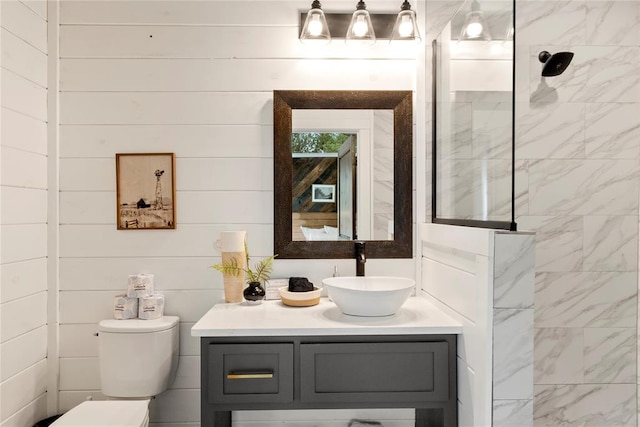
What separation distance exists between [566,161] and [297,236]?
1.33 metres

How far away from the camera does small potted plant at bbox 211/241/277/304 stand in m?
1.99

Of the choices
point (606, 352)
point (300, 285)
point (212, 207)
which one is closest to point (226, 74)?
point (212, 207)

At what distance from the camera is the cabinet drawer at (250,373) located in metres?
1.62

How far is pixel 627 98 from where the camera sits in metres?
2.04

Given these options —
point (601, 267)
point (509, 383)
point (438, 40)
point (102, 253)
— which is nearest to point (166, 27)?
point (102, 253)

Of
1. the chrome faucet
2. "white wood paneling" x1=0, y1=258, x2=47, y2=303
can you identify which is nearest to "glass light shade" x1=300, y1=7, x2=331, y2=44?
the chrome faucet

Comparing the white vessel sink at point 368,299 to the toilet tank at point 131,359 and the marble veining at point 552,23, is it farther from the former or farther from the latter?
the marble veining at point 552,23

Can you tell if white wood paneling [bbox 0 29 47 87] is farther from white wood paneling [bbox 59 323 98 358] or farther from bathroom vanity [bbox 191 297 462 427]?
bathroom vanity [bbox 191 297 462 427]

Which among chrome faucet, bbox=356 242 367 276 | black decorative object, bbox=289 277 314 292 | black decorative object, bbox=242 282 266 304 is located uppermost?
chrome faucet, bbox=356 242 367 276

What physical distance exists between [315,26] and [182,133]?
0.84m

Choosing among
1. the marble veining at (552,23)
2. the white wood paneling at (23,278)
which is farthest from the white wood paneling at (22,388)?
the marble veining at (552,23)

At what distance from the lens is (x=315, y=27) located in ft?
6.83

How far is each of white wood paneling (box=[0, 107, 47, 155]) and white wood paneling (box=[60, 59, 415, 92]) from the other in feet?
0.82

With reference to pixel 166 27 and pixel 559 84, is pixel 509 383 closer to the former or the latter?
pixel 559 84
